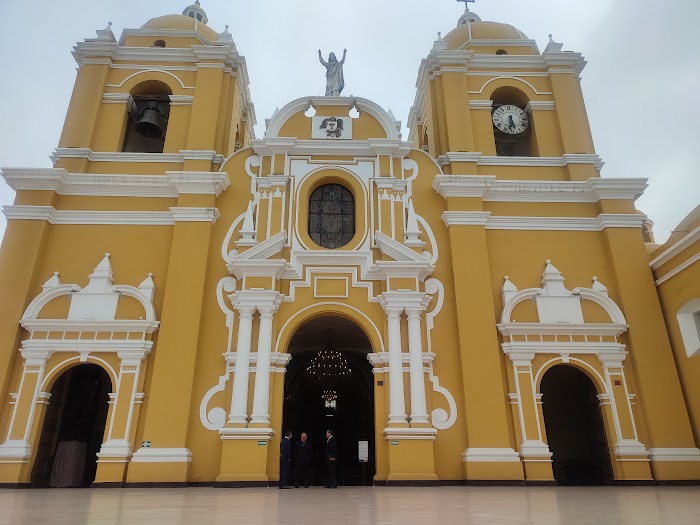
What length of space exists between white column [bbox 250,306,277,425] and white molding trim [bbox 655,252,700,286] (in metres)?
8.83

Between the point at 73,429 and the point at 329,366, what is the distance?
6675mm

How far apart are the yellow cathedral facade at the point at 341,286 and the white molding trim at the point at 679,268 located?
53 millimetres

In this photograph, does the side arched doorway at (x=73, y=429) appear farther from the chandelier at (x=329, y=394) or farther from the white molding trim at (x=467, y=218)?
the white molding trim at (x=467, y=218)

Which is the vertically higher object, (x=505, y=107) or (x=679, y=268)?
(x=505, y=107)

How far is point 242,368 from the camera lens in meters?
11.2

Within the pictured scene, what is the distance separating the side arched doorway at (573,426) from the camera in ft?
43.7

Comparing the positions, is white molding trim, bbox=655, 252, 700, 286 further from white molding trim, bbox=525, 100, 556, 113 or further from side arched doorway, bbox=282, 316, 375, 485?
side arched doorway, bbox=282, 316, 375, 485

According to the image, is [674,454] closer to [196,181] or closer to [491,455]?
[491,455]

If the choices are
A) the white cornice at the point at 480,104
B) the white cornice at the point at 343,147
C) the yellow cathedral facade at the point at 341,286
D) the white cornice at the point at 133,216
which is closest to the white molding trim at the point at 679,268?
the yellow cathedral facade at the point at 341,286

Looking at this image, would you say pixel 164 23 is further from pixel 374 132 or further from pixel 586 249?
pixel 586 249

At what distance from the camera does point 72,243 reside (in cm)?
1258

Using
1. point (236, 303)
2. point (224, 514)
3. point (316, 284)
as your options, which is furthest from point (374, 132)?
point (224, 514)

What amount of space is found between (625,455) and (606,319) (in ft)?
9.58

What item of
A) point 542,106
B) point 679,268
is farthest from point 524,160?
point 679,268
